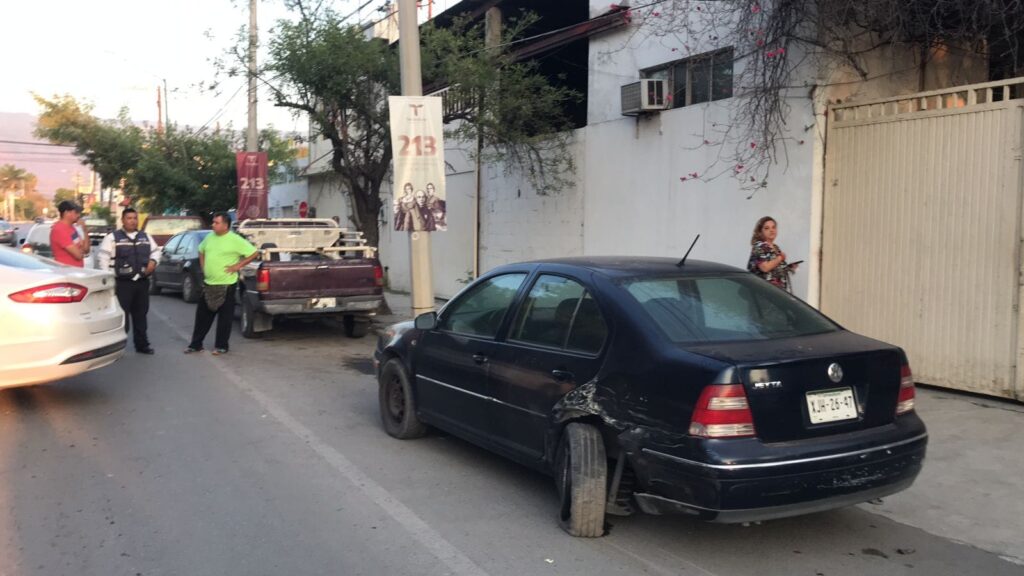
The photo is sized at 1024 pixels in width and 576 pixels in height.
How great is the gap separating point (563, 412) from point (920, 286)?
503 centimetres

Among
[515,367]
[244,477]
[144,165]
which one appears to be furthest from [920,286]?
[144,165]

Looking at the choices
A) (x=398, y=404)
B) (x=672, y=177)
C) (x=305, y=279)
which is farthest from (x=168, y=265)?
(x=398, y=404)

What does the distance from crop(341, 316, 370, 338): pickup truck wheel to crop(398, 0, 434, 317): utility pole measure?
2026mm

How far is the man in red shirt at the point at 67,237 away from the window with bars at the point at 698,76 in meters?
7.52

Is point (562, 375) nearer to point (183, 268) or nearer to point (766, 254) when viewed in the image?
point (766, 254)

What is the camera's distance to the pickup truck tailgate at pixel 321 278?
11.2 metres

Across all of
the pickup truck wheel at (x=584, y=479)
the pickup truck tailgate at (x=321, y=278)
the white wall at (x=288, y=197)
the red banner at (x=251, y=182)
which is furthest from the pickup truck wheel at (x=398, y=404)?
the white wall at (x=288, y=197)

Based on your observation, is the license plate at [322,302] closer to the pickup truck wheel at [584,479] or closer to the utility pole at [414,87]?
the utility pole at [414,87]

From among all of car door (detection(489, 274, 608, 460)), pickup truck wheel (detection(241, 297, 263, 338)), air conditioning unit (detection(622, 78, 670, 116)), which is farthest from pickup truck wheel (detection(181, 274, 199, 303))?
car door (detection(489, 274, 608, 460))

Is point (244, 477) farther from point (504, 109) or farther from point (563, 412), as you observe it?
point (504, 109)

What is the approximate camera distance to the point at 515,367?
4.97m

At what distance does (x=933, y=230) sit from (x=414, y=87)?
6.16 m

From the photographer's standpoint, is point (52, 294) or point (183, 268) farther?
point (183, 268)

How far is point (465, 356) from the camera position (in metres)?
5.50
